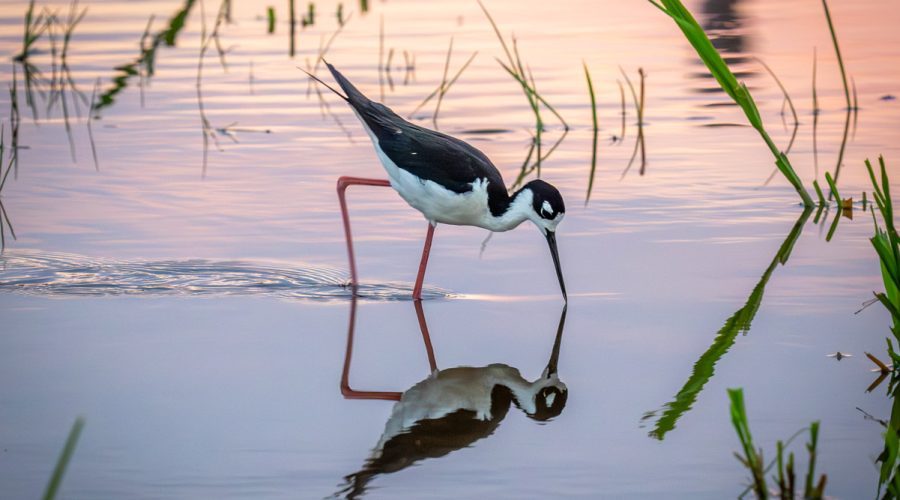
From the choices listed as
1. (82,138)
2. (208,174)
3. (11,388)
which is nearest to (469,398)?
(11,388)

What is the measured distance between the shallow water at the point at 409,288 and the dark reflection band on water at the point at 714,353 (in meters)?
0.01

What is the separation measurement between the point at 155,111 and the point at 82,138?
2.81 feet

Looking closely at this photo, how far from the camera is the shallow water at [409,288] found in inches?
173

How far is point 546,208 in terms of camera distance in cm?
627

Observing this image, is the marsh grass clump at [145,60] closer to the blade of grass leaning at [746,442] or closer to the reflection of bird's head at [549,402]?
the reflection of bird's head at [549,402]

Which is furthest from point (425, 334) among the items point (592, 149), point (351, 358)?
point (592, 149)

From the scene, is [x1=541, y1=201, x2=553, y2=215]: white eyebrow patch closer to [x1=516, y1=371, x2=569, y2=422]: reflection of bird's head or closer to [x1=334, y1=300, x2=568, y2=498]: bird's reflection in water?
[x1=334, y1=300, x2=568, y2=498]: bird's reflection in water

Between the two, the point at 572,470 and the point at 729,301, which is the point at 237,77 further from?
the point at 572,470

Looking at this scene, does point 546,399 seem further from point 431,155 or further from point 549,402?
point 431,155

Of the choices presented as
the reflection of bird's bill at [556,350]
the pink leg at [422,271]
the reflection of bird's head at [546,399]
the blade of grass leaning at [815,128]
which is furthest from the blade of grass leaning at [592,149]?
the reflection of bird's head at [546,399]

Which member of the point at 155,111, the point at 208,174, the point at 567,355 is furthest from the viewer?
the point at 155,111

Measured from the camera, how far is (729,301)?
5.94 m

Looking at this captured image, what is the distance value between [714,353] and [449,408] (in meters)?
1.13

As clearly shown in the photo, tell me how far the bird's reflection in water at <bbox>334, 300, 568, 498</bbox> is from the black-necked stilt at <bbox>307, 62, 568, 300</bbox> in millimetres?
979
